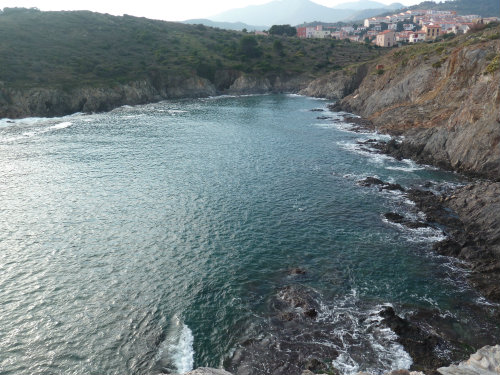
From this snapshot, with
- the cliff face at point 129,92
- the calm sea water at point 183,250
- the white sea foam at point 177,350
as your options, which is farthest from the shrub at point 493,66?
the cliff face at point 129,92

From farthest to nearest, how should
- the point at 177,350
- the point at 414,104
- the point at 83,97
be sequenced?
the point at 83,97 → the point at 414,104 → the point at 177,350

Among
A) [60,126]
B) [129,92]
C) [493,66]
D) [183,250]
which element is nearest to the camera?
[183,250]

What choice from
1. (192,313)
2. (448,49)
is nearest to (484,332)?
(192,313)

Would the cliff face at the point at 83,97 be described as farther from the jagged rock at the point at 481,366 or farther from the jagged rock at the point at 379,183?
the jagged rock at the point at 481,366

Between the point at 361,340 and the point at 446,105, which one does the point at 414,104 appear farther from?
the point at 361,340

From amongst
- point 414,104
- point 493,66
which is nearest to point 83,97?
point 414,104

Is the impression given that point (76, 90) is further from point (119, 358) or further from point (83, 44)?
point (119, 358)

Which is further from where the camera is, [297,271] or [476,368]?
[297,271]
